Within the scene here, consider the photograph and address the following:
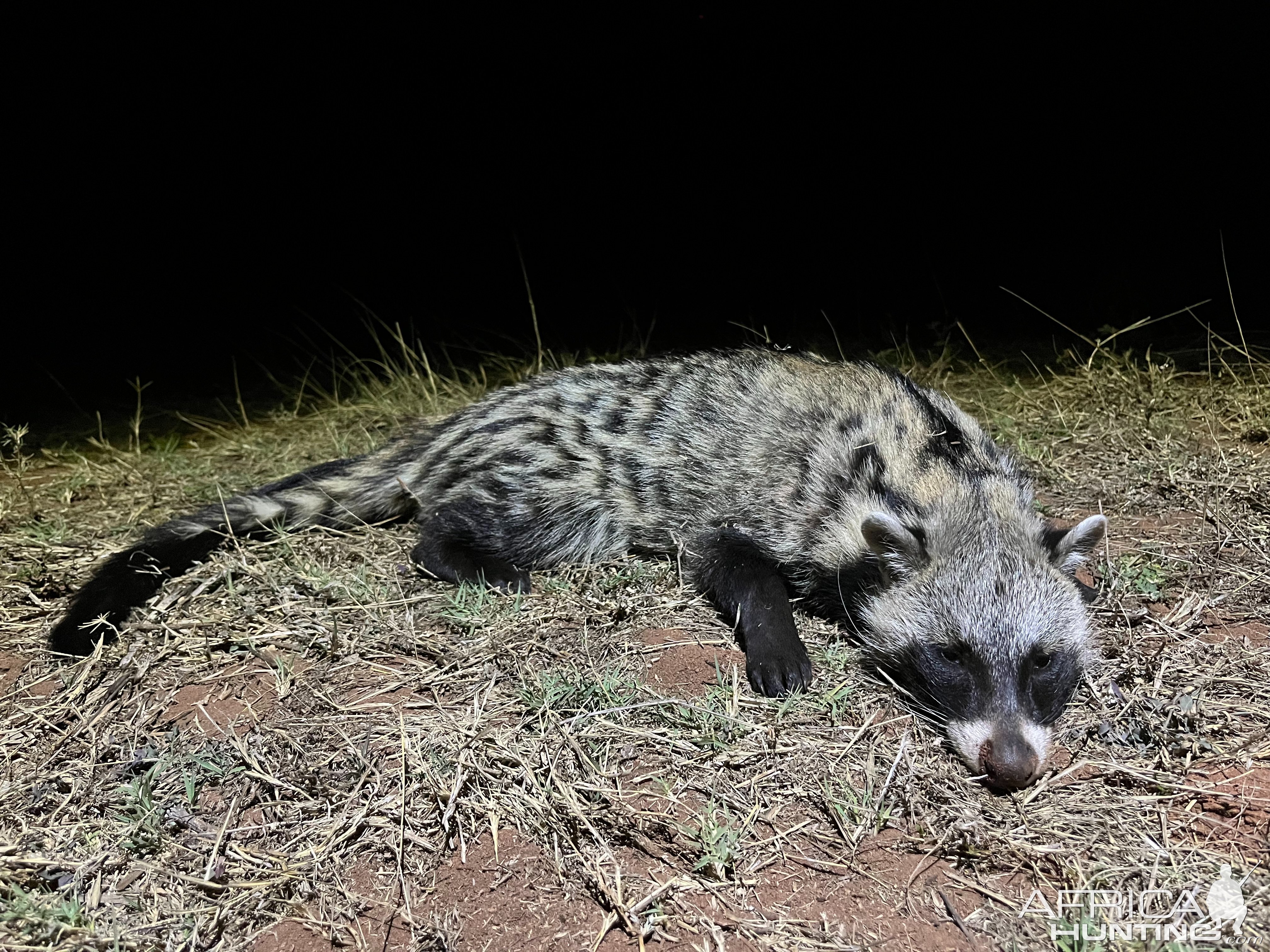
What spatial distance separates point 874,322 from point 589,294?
3014mm

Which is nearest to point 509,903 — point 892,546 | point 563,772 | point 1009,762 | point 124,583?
point 563,772

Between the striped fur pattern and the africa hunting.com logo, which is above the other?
the striped fur pattern

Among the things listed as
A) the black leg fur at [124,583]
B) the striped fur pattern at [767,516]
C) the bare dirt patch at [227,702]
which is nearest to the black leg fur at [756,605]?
the striped fur pattern at [767,516]

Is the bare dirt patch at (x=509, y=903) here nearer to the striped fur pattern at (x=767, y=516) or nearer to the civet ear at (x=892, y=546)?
the striped fur pattern at (x=767, y=516)

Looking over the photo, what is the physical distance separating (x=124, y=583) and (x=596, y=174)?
24.5 feet

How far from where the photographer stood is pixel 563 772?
8.47 ft

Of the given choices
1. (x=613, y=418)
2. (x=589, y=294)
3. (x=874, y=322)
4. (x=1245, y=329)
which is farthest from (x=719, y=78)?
(x=613, y=418)

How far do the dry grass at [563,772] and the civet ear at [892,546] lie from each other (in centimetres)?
34

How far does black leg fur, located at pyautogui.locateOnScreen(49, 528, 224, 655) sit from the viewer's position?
3236 millimetres

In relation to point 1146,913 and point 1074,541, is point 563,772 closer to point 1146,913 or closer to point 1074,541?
point 1146,913

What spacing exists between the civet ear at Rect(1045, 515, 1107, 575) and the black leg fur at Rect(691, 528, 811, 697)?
3.06ft

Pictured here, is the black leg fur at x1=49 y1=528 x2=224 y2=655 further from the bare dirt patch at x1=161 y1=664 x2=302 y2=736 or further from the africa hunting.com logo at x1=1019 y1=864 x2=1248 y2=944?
the africa hunting.com logo at x1=1019 y1=864 x2=1248 y2=944

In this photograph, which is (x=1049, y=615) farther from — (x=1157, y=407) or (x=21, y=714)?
(x=21, y=714)

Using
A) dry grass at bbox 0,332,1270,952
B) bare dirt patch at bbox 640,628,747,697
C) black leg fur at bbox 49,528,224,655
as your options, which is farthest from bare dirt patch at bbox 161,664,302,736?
bare dirt patch at bbox 640,628,747,697
